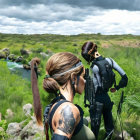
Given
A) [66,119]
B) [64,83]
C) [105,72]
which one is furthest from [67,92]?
[105,72]

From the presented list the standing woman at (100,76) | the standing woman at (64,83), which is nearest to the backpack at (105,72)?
the standing woman at (100,76)

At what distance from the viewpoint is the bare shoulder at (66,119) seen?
105cm

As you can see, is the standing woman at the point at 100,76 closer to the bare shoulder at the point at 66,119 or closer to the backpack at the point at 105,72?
the backpack at the point at 105,72

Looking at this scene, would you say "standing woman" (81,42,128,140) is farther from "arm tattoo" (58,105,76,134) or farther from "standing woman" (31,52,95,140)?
"arm tattoo" (58,105,76,134)

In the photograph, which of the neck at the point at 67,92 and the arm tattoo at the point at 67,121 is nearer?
the arm tattoo at the point at 67,121

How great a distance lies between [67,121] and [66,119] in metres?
0.01

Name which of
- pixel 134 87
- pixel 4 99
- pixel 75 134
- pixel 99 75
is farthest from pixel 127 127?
pixel 4 99

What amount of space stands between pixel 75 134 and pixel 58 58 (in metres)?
0.54

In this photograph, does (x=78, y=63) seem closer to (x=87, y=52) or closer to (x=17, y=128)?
(x=87, y=52)

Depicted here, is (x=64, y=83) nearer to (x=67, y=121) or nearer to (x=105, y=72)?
(x=67, y=121)

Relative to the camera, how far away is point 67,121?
105cm

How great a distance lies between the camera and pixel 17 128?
4406 mm

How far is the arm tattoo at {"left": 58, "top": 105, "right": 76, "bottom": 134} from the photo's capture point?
1048 mm

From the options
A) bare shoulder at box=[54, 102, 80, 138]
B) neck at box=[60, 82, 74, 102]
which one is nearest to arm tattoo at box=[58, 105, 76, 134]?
bare shoulder at box=[54, 102, 80, 138]
